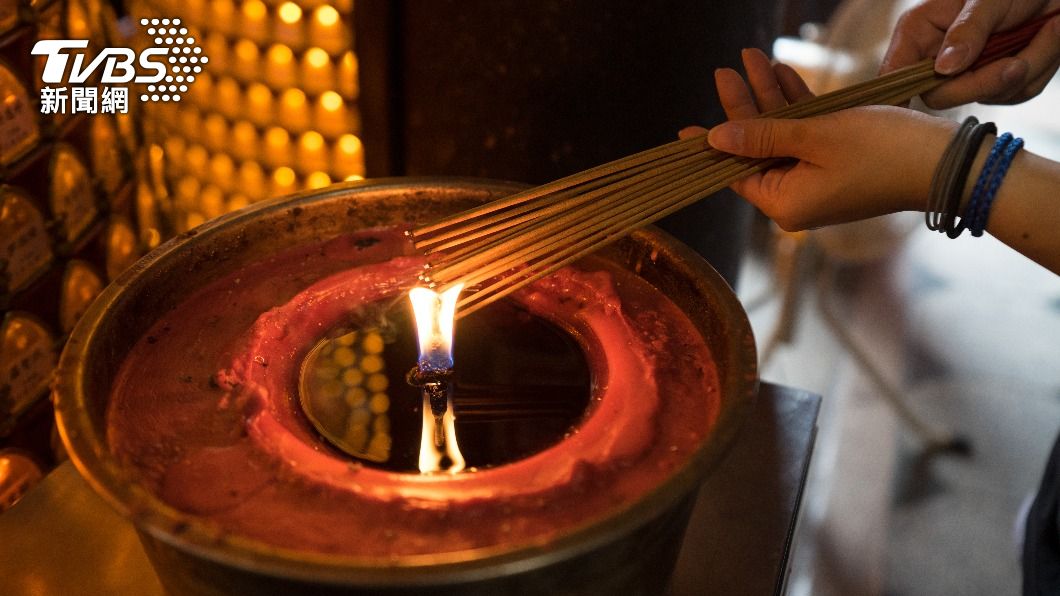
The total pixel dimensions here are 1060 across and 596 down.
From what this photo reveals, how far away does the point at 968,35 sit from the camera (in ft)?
3.61

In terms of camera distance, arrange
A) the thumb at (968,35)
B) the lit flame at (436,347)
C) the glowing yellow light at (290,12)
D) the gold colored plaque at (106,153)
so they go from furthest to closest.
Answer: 1. the glowing yellow light at (290,12)
2. the gold colored plaque at (106,153)
3. the thumb at (968,35)
4. the lit flame at (436,347)

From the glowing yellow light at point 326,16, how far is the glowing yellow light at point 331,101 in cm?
14

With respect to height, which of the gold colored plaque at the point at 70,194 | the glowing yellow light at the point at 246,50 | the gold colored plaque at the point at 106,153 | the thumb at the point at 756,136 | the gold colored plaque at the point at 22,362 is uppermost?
the glowing yellow light at the point at 246,50

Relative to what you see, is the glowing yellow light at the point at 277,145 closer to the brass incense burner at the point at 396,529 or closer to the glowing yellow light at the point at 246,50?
the glowing yellow light at the point at 246,50

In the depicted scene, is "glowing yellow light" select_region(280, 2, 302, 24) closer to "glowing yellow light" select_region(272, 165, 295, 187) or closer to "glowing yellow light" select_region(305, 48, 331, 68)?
"glowing yellow light" select_region(305, 48, 331, 68)

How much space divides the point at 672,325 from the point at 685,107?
638 millimetres

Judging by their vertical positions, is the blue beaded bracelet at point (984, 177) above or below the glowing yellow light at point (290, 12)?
below

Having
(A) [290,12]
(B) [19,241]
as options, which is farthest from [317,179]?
(B) [19,241]

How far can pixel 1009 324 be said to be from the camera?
2.75 metres

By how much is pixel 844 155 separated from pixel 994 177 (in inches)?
6.6

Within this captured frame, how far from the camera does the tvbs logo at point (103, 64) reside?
1363 mm

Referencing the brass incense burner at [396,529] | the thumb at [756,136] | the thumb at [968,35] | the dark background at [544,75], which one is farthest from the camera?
the dark background at [544,75]

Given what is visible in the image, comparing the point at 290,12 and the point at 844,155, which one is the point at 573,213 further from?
the point at 290,12

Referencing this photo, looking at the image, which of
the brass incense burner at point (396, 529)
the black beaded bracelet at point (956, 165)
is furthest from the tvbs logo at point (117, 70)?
the black beaded bracelet at point (956, 165)
